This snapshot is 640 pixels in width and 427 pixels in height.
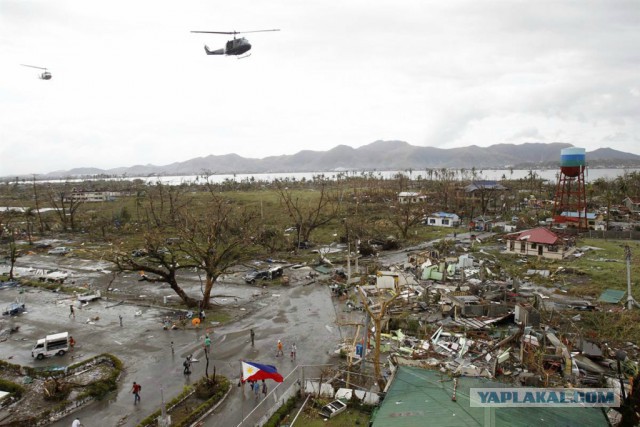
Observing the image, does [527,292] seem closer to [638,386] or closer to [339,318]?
[339,318]

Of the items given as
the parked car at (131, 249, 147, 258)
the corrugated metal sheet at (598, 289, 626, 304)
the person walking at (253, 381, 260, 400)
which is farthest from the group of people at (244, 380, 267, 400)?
the parked car at (131, 249, 147, 258)

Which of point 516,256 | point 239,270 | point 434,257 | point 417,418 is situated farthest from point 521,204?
point 417,418

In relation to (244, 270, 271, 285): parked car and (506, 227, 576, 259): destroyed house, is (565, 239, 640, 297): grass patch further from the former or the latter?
(244, 270, 271, 285): parked car

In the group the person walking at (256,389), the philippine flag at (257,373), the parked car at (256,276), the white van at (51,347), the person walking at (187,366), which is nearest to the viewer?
the philippine flag at (257,373)

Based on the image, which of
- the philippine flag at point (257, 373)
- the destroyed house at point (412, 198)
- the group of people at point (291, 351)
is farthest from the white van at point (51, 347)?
the destroyed house at point (412, 198)

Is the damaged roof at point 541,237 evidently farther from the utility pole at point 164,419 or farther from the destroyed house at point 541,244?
the utility pole at point 164,419

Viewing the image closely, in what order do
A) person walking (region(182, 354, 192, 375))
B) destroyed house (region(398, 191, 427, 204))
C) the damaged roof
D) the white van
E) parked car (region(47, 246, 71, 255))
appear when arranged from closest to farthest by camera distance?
1. person walking (region(182, 354, 192, 375))
2. the white van
3. the damaged roof
4. parked car (region(47, 246, 71, 255))
5. destroyed house (region(398, 191, 427, 204))

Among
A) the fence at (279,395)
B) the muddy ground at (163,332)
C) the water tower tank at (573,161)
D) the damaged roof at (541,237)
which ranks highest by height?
the water tower tank at (573,161)
